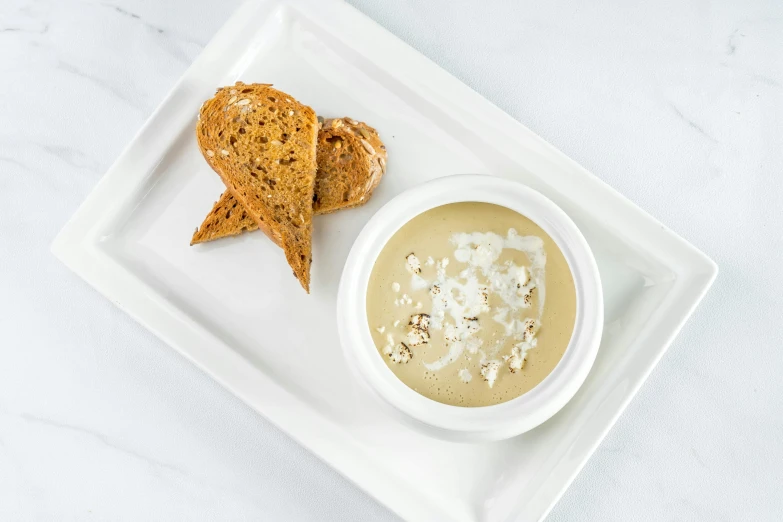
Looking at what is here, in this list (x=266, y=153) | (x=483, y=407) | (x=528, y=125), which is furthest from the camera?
(x=528, y=125)

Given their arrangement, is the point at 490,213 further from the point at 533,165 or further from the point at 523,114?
the point at 523,114

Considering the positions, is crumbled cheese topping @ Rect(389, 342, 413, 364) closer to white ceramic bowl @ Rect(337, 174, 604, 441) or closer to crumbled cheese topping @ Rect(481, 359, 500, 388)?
white ceramic bowl @ Rect(337, 174, 604, 441)

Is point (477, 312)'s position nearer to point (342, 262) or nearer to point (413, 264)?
point (413, 264)

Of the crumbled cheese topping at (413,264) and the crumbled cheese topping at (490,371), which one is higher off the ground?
the crumbled cheese topping at (413,264)

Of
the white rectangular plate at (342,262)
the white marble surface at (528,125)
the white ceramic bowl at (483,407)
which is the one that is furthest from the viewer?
the white marble surface at (528,125)

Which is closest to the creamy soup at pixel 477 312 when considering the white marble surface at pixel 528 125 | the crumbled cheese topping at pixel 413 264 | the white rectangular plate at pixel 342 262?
the crumbled cheese topping at pixel 413 264

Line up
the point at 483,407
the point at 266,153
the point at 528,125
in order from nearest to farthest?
the point at 483,407, the point at 266,153, the point at 528,125

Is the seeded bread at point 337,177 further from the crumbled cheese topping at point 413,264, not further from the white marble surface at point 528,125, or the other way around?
the white marble surface at point 528,125

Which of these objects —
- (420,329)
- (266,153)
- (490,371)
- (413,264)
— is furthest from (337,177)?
(490,371)
